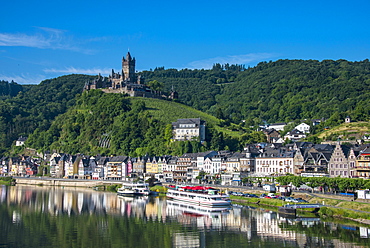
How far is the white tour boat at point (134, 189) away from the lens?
89625 millimetres

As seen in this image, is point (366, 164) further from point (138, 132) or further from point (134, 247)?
point (138, 132)

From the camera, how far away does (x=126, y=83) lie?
601ft

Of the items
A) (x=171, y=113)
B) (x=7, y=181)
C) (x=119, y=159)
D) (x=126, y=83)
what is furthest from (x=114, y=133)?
(x=126, y=83)

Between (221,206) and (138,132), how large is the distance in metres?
73.0

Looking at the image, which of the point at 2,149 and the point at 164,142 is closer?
the point at 164,142

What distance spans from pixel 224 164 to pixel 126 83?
294 feet

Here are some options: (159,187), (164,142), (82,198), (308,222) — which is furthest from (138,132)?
(308,222)

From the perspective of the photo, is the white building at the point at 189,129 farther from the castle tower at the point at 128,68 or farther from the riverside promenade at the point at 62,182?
the castle tower at the point at 128,68

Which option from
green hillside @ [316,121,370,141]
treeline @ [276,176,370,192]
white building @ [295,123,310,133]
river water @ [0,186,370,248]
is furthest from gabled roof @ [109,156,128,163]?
white building @ [295,123,310,133]

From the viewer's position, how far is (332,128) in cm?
12900

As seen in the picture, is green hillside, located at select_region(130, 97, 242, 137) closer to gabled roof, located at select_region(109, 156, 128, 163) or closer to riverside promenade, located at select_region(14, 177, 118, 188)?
gabled roof, located at select_region(109, 156, 128, 163)

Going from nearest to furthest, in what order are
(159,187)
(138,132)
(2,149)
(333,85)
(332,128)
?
1. (159,187)
2. (332,128)
3. (138,132)
4. (2,149)
5. (333,85)

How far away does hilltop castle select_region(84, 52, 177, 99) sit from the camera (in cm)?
17638

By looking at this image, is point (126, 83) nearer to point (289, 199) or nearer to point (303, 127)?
point (303, 127)
